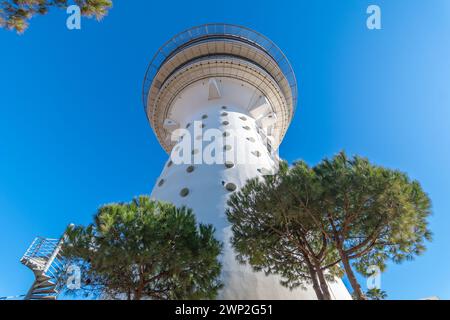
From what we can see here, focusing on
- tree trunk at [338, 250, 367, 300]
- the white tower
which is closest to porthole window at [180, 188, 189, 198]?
the white tower

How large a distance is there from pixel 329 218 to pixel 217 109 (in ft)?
39.5

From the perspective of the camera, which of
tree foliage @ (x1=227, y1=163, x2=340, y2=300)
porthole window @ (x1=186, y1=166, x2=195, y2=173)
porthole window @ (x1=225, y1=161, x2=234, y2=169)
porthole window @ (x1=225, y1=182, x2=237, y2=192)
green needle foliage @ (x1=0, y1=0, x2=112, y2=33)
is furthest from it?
porthole window @ (x1=186, y1=166, x2=195, y2=173)

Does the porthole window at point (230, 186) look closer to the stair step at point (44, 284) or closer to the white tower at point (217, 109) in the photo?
the white tower at point (217, 109)

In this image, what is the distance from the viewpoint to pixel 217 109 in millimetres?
18469

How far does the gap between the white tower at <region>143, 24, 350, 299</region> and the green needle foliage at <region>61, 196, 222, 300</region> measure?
4.09 metres

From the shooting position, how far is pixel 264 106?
67.1 ft

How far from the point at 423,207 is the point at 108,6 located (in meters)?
8.92

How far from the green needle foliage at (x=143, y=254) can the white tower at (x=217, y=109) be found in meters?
4.09

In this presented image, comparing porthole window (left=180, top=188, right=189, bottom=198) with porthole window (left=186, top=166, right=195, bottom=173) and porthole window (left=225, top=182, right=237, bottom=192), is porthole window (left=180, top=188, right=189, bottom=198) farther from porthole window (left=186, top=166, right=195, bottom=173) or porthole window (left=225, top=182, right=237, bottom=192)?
porthole window (left=225, top=182, right=237, bottom=192)

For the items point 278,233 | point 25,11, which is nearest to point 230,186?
point 278,233

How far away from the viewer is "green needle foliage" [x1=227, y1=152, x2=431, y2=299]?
24.0 feet

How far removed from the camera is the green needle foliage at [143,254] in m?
6.68
